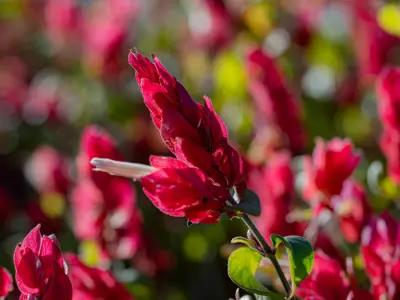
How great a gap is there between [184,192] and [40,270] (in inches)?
6.5

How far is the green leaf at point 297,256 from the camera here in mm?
767

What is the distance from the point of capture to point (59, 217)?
1.77 metres

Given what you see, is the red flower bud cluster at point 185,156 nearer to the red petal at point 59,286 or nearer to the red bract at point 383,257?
the red petal at point 59,286

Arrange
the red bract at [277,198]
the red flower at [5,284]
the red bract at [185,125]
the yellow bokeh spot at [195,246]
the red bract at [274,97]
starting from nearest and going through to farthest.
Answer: the red bract at [185,125] → the red flower at [5,284] → the red bract at [277,198] → the red bract at [274,97] → the yellow bokeh spot at [195,246]

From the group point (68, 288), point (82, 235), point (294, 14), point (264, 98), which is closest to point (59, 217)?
point (82, 235)

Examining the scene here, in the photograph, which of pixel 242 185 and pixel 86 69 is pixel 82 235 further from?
pixel 86 69

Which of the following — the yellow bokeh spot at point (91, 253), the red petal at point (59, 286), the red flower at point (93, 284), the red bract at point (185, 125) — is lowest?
the yellow bokeh spot at point (91, 253)

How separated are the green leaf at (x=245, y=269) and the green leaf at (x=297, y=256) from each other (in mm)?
40

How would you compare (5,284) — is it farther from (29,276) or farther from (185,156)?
(185,156)

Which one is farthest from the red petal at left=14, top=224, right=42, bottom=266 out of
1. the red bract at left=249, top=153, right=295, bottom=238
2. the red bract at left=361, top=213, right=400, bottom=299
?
the red bract at left=249, top=153, right=295, bottom=238

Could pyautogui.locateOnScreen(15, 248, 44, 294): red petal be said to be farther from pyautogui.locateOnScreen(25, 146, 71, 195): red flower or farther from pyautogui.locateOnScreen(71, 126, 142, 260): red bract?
pyautogui.locateOnScreen(25, 146, 71, 195): red flower

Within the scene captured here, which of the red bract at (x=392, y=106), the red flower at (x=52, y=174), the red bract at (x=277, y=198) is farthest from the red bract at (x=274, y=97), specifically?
the red flower at (x=52, y=174)

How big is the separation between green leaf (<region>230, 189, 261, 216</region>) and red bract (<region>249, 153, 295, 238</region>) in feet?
1.30

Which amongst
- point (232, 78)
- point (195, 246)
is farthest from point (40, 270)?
point (232, 78)
